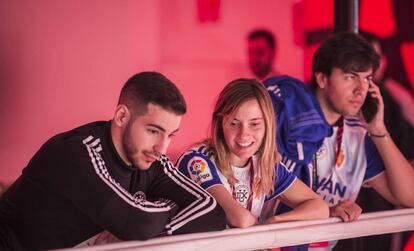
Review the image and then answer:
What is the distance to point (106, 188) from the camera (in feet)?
3.49

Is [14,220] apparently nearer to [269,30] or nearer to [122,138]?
[122,138]

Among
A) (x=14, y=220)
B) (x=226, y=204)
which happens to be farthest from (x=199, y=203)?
(x=14, y=220)

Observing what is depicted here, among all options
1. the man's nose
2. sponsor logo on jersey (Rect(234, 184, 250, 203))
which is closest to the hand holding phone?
sponsor logo on jersey (Rect(234, 184, 250, 203))

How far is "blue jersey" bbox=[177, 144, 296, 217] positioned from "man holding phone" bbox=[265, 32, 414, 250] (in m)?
0.17

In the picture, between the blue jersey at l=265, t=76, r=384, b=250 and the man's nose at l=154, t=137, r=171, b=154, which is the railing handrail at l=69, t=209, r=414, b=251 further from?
the blue jersey at l=265, t=76, r=384, b=250

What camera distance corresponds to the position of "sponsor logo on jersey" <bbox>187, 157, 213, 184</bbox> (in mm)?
1351

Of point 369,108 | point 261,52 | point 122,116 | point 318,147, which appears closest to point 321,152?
point 318,147

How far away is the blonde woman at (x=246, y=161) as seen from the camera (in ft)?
4.47

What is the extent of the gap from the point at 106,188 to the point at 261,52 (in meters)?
2.06

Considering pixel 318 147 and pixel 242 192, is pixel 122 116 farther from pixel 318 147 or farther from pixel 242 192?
pixel 318 147

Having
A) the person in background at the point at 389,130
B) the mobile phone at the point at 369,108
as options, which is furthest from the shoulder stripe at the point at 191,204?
the person in background at the point at 389,130

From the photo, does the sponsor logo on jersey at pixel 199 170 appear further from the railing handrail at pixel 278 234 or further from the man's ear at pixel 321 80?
the man's ear at pixel 321 80

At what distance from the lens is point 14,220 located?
1.14 meters

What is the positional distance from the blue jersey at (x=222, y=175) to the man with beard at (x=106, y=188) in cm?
12
